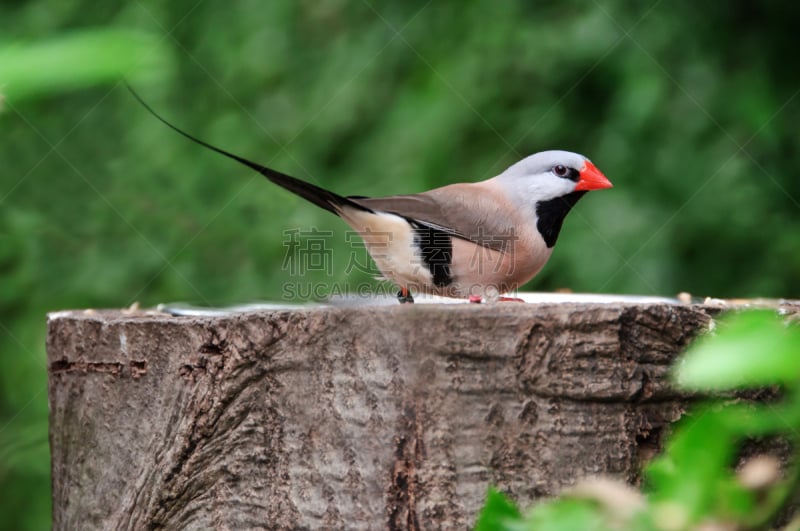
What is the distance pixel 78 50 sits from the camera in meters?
0.48

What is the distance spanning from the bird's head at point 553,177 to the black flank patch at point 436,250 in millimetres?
428

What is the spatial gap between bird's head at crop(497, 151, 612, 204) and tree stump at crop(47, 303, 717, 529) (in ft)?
5.01

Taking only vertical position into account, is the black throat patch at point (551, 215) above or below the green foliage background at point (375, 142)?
below

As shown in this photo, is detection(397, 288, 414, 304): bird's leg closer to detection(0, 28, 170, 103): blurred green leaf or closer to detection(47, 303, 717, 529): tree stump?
detection(47, 303, 717, 529): tree stump

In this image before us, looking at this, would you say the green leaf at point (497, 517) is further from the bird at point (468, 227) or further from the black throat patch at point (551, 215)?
the black throat patch at point (551, 215)

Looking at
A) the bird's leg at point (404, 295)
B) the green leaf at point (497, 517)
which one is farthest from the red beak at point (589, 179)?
the green leaf at point (497, 517)

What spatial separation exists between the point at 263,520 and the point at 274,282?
2955 millimetres

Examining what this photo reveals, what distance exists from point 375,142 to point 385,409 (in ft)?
10.2

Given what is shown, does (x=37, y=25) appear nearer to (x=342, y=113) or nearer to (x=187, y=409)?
(x=342, y=113)

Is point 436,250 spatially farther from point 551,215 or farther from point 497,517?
point 497,517

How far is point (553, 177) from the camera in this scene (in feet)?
10.2

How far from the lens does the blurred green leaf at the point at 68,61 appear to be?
0.47 meters

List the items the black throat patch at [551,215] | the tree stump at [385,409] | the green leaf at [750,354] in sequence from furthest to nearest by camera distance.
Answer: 1. the black throat patch at [551,215]
2. the tree stump at [385,409]
3. the green leaf at [750,354]

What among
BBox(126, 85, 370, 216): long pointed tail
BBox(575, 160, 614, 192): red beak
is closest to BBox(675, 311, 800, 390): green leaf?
BBox(126, 85, 370, 216): long pointed tail
